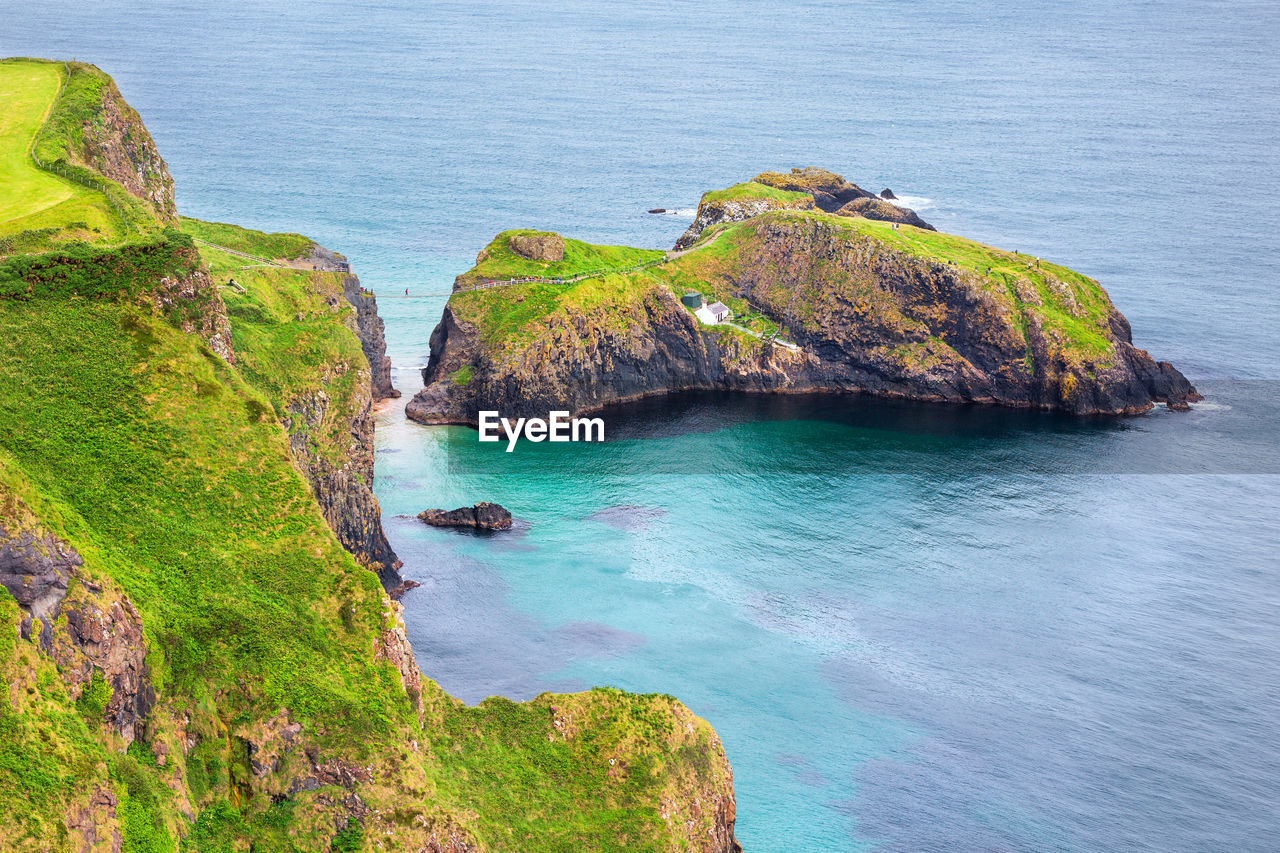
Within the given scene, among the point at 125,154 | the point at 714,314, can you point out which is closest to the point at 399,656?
the point at 125,154

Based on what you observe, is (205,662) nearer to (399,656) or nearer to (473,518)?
(399,656)

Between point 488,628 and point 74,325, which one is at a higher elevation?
point 74,325

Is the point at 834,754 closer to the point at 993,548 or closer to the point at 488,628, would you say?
the point at 488,628

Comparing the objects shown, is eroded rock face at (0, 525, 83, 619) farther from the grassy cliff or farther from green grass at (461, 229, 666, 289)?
green grass at (461, 229, 666, 289)

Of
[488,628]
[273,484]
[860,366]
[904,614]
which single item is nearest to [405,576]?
[488,628]

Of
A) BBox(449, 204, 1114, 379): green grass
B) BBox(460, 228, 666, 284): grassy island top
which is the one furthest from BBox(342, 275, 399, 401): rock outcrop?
BBox(460, 228, 666, 284): grassy island top
